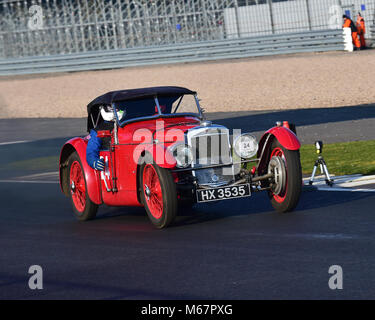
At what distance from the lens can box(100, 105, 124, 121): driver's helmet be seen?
10.9 m

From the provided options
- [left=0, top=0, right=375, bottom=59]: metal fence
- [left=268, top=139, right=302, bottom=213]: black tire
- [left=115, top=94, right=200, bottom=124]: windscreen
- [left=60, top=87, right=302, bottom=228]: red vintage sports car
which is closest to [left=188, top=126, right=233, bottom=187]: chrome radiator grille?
[left=60, top=87, right=302, bottom=228]: red vintage sports car

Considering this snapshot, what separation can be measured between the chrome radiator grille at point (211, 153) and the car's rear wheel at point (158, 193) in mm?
515

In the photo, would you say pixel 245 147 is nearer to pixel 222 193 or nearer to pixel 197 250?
pixel 222 193

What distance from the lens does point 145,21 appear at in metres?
38.5

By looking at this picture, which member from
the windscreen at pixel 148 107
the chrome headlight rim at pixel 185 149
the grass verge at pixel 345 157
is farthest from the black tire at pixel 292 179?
the grass verge at pixel 345 157

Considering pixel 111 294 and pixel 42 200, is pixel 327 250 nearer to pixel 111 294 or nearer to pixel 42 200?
pixel 111 294

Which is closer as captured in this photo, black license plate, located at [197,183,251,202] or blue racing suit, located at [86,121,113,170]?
black license plate, located at [197,183,251,202]

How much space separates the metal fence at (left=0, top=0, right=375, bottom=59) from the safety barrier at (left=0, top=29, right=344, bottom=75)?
161 cm

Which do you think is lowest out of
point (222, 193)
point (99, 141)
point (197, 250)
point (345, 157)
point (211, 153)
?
point (197, 250)

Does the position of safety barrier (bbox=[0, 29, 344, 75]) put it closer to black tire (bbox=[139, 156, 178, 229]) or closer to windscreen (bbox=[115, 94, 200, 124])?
windscreen (bbox=[115, 94, 200, 124])

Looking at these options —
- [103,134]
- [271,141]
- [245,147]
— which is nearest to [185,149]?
[245,147]

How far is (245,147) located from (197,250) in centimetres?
216

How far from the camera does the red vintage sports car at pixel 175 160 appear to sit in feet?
31.8

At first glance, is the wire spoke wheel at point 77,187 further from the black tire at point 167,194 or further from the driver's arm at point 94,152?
the black tire at point 167,194
